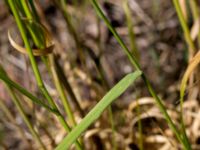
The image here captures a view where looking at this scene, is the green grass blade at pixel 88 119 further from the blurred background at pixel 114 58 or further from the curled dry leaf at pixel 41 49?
the blurred background at pixel 114 58

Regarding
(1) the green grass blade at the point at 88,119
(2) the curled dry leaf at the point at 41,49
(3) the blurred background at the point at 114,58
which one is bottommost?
(3) the blurred background at the point at 114,58

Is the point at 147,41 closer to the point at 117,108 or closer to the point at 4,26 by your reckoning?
the point at 117,108

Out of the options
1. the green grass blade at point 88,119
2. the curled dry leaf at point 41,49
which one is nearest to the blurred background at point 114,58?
the curled dry leaf at point 41,49

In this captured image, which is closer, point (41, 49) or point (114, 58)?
point (41, 49)

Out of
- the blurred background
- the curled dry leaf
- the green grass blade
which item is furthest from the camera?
the blurred background

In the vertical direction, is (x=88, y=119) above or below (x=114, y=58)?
above

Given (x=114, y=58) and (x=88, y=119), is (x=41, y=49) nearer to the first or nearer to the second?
(x=88, y=119)

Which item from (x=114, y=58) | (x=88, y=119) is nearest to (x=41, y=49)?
(x=88, y=119)

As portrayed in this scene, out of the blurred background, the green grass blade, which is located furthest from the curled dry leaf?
the blurred background

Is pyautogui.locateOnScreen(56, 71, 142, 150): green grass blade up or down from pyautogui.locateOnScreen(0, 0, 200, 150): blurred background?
up

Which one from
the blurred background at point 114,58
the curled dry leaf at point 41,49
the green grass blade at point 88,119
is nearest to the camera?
the green grass blade at point 88,119

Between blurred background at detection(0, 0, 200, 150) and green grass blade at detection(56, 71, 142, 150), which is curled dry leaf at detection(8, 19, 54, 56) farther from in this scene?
blurred background at detection(0, 0, 200, 150)

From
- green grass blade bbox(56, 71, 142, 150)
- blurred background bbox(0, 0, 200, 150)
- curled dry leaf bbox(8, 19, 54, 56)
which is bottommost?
blurred background bbox(0, 0, 200, 150)
